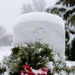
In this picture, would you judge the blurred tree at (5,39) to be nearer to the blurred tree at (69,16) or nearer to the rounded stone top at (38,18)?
the blurred tree at (69,16)

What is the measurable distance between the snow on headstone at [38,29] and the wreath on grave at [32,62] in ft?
2.39

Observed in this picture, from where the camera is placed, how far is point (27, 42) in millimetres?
4898

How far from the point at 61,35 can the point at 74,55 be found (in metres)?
7.75

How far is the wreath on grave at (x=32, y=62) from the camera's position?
3.72 metres

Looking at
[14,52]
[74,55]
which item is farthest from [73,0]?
[14,52]

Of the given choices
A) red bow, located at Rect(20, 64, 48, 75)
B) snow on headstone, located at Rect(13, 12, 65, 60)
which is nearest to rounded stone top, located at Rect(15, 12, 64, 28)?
snow on headstone, located at Rect(13, 12, 65, 60)

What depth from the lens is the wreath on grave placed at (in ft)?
12.2

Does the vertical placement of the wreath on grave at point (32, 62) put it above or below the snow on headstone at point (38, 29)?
below

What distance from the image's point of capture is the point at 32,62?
3873 millimetres

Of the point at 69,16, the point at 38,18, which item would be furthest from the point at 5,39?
the point at 38,18

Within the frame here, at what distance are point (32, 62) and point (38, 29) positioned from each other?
3.83 feet

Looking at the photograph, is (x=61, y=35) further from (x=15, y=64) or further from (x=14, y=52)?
(x=15, y=64)

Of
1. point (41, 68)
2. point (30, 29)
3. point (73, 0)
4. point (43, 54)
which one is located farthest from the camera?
point (73, 0)

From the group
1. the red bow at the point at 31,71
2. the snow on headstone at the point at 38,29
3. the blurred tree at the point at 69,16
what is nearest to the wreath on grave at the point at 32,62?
the red bow at the point at 31,71
